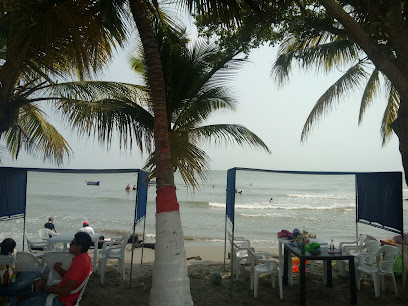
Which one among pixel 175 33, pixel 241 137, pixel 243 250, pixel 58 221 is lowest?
pixel 58 221

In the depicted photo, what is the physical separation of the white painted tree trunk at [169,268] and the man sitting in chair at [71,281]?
85 centimetres

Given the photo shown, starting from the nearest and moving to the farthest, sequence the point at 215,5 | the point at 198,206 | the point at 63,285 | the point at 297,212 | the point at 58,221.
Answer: the point at 63,285 < the point at 215,5 < the point at 58,221 < the point at 297,212 < the point at 198,206

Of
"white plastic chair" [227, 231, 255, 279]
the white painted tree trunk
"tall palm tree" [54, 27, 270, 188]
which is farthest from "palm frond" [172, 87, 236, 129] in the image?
the white painted tree trunk

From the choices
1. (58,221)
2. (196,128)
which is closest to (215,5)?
(196,128)

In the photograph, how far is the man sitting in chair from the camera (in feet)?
12.7

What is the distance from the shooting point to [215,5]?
519 centimetres

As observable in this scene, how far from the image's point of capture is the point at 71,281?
3.87 m

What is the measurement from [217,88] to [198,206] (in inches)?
891

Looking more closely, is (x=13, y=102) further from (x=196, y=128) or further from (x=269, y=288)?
(x=269, y=288)

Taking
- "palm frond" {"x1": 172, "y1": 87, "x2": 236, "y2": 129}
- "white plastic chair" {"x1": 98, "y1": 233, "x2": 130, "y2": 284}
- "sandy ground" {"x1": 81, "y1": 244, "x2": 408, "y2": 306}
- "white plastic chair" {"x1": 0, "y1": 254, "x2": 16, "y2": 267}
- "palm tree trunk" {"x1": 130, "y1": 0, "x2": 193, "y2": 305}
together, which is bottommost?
"sandy ground" {"x1": 81, "y1": 244, "x2": 408, "y2": 306}

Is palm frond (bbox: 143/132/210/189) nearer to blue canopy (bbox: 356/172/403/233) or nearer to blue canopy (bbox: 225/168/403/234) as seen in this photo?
blue canopy (bbox: 225/168/403/234)

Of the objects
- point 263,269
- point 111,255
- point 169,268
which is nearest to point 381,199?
point 263,269

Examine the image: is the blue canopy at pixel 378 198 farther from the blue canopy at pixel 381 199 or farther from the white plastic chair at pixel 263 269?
the white plastic chair at pixel 263 269

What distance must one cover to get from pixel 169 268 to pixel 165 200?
2.80 feet
